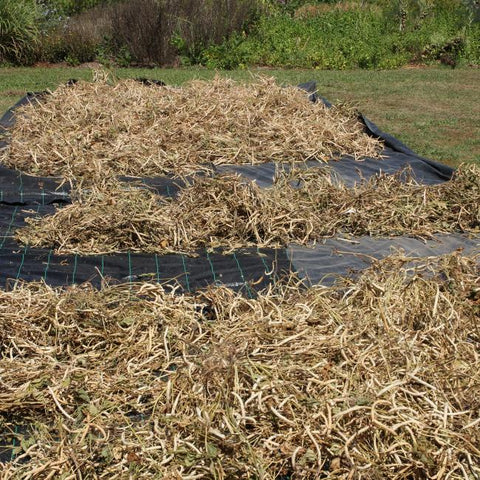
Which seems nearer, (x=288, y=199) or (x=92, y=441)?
(x=92, y=441)

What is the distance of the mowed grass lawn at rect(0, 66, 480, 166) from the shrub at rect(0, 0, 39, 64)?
1.60ft

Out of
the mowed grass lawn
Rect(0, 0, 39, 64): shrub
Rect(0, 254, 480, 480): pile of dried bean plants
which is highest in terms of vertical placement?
Rect(0, 254, 480, 480): pile of dried bean plants

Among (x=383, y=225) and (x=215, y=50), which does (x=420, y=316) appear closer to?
(x=383, y=225)

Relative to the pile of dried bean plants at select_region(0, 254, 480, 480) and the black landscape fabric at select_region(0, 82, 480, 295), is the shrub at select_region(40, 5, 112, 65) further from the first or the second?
the pile of dried bean plants at select_region(0, 254, 480, 480)

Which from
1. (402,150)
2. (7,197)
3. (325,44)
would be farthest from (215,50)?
(7,197)

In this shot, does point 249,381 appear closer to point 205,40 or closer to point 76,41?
point 205,40

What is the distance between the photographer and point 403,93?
11000 millimetres

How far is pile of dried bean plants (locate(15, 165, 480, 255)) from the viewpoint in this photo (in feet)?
15.5

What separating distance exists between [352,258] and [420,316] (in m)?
1.30

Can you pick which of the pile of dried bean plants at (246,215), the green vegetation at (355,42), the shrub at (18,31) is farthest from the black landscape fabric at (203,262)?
the green vegetation at (355,42)

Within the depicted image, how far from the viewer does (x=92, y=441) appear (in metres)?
2.73

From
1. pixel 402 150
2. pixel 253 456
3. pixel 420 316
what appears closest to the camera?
pixel 253 456

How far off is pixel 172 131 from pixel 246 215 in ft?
6.91

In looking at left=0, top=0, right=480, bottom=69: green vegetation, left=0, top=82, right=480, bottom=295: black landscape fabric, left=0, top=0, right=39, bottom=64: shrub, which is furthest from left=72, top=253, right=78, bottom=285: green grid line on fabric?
left=0, top=0, right=39, bottom=64: shrub
